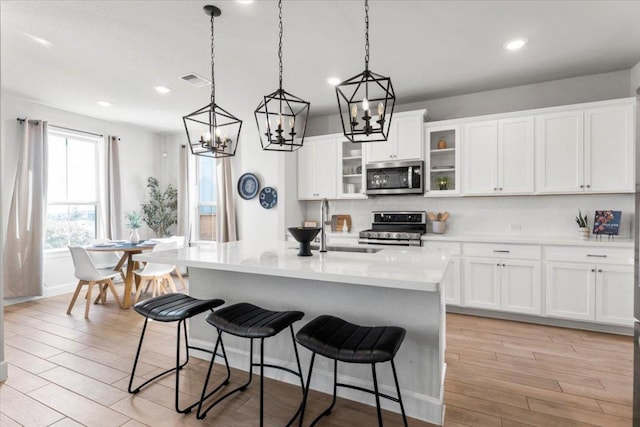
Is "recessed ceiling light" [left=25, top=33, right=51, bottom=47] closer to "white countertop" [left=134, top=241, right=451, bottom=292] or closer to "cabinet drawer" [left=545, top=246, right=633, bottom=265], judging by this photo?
"white countertop" [left=134, top=241, right=451, bottom=292]

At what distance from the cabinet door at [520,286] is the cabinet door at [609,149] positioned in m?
1.08

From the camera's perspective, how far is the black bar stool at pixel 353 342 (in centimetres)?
158

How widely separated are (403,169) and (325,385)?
9.71 feet

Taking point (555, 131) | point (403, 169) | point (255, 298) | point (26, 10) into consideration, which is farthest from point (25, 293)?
point (555, 131)

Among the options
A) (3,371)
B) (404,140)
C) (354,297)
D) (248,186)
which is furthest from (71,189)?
(354,297)

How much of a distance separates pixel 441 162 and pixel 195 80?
10.5 ft

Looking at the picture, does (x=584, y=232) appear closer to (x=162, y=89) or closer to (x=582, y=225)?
(x=582, y=225)

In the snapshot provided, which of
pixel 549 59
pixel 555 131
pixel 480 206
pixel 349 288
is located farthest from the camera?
pixel 480 206

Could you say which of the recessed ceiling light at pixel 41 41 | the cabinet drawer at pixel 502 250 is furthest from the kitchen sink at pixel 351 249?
the recessed ceiling light at pixel 41 41

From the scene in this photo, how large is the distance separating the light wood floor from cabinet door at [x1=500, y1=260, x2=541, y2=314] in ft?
0.68

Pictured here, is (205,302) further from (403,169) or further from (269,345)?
(403,169)

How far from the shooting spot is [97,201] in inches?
224

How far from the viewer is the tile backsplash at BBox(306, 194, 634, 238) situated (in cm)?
380

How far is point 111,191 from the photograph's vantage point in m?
5.66
